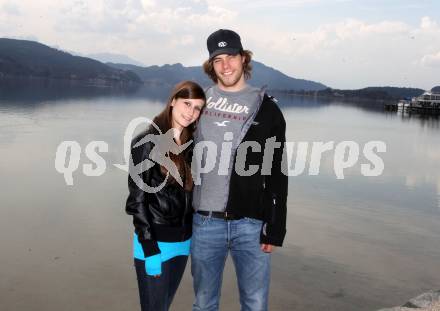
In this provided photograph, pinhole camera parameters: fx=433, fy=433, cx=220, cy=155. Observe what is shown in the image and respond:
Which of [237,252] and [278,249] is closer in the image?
[237,252]

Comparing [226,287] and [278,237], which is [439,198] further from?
[278,237]

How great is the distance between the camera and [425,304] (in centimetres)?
631

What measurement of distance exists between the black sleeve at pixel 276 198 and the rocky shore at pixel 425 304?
3292mm

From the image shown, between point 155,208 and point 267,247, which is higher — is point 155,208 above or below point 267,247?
above

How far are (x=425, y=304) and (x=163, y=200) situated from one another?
473 centimetres

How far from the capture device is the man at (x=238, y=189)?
3.88m

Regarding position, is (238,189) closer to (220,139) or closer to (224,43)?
(220,139)

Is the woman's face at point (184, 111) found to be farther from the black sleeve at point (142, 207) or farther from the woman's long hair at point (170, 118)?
the black sleeve at point (142, 207)

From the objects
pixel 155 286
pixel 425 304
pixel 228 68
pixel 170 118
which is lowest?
pixel 425 304

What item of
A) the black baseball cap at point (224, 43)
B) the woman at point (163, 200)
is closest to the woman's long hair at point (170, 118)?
the woman at point (163, 200)

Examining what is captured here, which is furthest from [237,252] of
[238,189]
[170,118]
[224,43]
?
[224,43]

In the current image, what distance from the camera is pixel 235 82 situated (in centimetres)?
400

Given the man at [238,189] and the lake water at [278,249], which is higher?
the man at [238,189]

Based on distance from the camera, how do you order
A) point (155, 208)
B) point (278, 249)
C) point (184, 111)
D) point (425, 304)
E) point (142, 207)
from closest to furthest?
point (142, 207), point (155, 208), point (184, 111), point (425, 304), point (278, 249)
